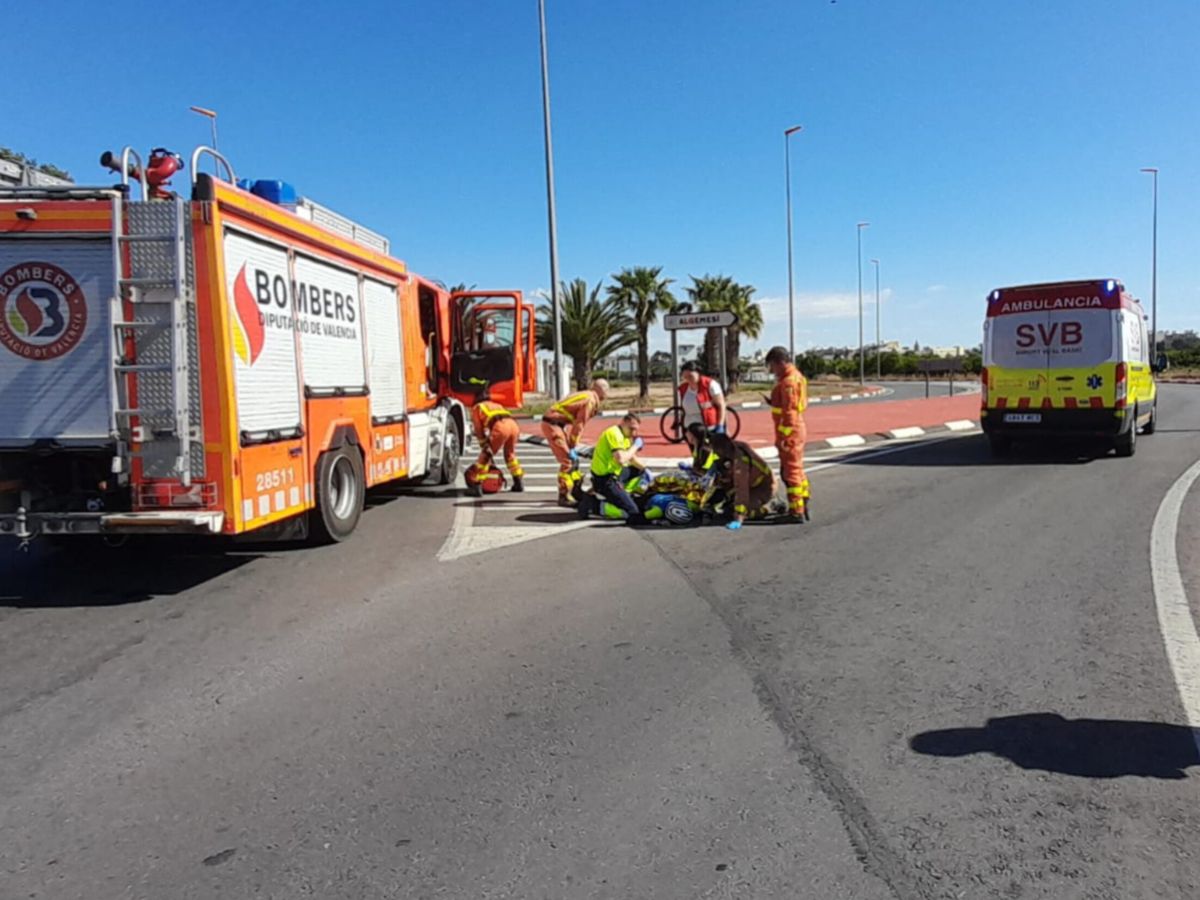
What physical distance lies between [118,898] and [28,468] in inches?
189

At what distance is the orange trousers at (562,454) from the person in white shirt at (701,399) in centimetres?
183

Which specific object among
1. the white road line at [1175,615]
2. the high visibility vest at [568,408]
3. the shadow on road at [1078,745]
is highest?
the high visibility vest at [568,408]

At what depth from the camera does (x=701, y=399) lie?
1244 cm

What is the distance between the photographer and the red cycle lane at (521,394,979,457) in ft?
62.3

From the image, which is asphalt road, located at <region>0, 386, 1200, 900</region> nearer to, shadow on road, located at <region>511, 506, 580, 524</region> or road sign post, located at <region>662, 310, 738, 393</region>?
shadow on road, located at <region>511, 506, 580, 524</region>

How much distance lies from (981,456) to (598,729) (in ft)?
42.3

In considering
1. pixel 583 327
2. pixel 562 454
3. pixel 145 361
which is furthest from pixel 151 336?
pixel 583 327

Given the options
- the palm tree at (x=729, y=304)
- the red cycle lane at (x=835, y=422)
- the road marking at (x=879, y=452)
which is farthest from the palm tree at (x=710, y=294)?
the road marking at (x=879, y=452)

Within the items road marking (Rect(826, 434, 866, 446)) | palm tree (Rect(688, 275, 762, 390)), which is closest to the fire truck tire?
road marking (Rect(826, 434, 866, 446))

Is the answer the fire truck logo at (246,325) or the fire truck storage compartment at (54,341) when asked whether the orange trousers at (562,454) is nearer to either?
the fire truck logo at (246,325)

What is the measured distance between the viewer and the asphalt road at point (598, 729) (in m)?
3.00

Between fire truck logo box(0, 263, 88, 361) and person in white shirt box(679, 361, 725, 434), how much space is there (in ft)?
22.6

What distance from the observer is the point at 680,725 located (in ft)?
13.4

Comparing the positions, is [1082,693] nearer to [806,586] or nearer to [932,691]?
[932,691]
